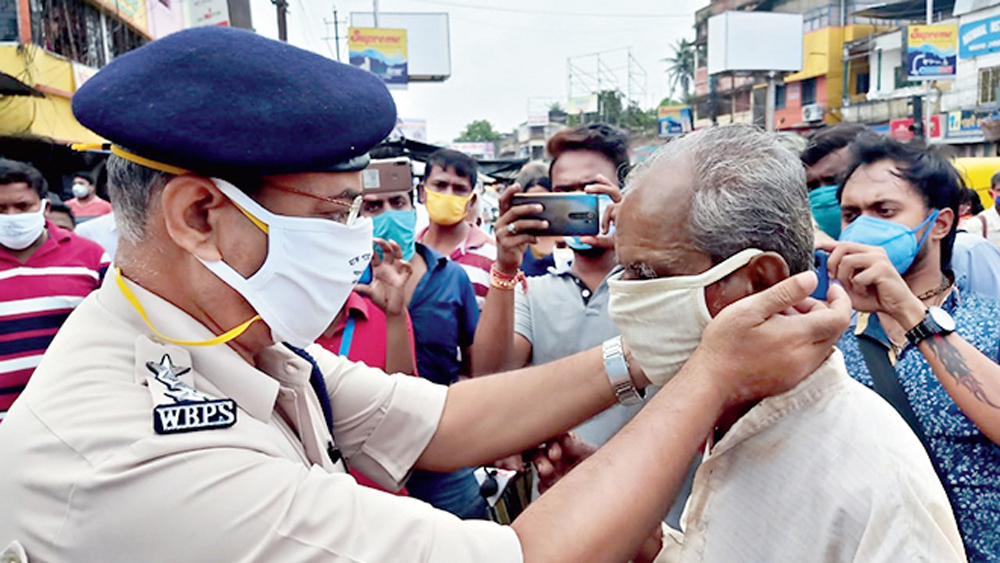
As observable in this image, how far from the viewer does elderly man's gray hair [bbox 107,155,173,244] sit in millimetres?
1415

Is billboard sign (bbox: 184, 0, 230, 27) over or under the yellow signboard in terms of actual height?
under

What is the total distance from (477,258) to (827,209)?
2276 mm

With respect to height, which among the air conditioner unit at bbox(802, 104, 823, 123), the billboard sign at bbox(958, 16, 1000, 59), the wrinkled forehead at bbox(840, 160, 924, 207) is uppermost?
the billboard sign at bbox(958, 16, 1000, 59)

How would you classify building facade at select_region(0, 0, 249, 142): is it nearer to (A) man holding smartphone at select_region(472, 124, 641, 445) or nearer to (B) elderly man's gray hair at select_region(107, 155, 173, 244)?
(A) man holding smartphone at select_region(472, 124, 641, 445)

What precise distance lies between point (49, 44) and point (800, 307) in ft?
57.8

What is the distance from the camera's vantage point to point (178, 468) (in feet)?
3.87

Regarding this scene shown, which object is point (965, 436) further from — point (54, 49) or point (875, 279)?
point (54, 49)

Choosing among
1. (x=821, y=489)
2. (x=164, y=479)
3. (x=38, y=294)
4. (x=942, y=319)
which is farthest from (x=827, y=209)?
(x=38, y=294)

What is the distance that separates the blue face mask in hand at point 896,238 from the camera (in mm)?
2566

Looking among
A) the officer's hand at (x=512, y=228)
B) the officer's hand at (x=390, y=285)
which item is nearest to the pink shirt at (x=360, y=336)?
the officer's hand at (x=390, y=285)

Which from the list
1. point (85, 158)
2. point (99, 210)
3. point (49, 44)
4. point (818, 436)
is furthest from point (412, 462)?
point (49, 44)

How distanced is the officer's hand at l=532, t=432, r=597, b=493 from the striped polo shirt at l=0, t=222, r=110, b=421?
2824mm

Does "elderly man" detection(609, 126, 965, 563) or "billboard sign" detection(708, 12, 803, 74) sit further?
"billboard sign" detection(708, 12, 803, 74)

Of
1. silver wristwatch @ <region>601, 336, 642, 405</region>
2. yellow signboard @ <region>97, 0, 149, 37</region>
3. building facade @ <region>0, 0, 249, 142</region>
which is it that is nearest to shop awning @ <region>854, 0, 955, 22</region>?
yellow signboard @ <region>97, 0, 149, 37</region>
